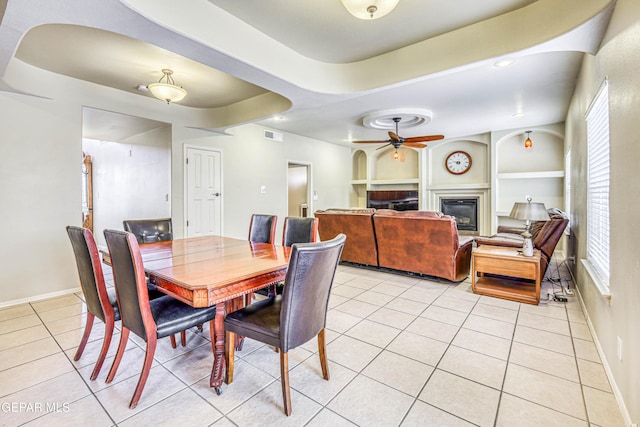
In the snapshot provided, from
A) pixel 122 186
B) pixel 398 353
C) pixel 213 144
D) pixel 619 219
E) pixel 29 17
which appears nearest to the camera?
pixel 619 219

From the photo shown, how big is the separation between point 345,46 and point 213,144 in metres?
3.02

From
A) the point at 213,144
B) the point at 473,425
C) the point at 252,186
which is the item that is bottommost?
the point at 473,425

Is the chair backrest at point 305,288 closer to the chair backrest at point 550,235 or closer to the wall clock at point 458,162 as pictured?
the chair backrest at point 550,235

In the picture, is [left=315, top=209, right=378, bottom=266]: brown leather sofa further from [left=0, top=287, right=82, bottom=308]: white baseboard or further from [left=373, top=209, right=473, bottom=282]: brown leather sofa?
[left=0, top=287, right=82, bottom=308]: white baseboard

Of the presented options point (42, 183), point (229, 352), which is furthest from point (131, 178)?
point (229, 352)

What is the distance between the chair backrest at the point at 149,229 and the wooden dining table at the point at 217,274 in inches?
28.2

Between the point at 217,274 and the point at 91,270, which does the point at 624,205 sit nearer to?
the point at 217,274

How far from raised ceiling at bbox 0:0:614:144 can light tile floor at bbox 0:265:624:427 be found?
2324 mm

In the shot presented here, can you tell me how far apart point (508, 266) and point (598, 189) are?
117cm

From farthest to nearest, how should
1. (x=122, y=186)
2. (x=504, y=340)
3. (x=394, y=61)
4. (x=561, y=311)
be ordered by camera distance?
1. (x=122, y=186)
2. (x=394, y=61)
3. (x=561, y=311)
4. (x=504, y=340)

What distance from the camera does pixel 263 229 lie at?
10.7ft

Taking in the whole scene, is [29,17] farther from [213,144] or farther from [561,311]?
[561,311]

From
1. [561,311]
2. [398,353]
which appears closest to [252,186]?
[398,353]

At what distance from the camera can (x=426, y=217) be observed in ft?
12.2
